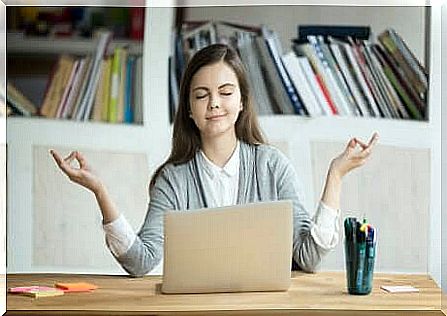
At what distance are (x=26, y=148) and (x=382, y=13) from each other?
0.86 m

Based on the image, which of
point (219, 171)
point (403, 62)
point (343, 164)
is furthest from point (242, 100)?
point (403, 62)

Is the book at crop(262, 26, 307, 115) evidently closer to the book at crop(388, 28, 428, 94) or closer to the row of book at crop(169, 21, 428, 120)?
the row of book at crop(169, 21, 428, 120)

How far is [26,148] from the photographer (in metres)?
2.13

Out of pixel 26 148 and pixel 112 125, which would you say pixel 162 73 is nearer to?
pixel 112 125

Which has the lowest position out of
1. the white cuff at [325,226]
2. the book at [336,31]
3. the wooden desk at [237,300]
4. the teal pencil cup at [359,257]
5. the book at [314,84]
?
the wooden desk at [237,300]

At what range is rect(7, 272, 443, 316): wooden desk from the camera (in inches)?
81.1

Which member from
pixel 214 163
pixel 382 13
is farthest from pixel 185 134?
pixel 382 13

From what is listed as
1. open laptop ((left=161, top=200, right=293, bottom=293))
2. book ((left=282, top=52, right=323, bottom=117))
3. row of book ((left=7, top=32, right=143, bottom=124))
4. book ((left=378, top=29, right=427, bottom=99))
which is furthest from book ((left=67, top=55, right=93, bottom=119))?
book ((left=378, top=29, right=427, bottom=99))

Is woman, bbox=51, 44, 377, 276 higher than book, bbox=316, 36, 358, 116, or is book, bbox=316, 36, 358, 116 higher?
book, bbox=316, 36, 358, 116

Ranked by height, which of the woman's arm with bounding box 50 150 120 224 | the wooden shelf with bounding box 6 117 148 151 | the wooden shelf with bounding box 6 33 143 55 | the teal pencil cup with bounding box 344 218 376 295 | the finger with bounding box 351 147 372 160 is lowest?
Result: the teal pencil cup with bounding box 344 218 376 295

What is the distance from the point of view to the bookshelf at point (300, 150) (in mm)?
2119

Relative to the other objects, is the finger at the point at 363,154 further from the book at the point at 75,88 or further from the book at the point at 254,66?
the book at the point at 75,88

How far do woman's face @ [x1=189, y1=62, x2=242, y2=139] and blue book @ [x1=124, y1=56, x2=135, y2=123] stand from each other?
14 cm

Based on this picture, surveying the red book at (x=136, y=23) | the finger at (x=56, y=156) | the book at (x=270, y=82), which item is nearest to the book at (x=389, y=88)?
the book at (x=270, y=82)
